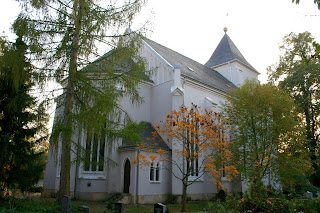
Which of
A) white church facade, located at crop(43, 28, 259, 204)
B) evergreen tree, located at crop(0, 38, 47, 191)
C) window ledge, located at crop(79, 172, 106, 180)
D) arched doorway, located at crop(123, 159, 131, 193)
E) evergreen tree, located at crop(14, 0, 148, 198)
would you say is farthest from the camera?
window ledge, located at crop(79, 172, 106, 180)

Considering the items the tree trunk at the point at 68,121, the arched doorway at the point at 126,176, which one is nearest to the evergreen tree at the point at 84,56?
the tree trunk at the point at 68,121

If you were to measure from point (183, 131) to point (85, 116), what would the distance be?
6430 millimetres

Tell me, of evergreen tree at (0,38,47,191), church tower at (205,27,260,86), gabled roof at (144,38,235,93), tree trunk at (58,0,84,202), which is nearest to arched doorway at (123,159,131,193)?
evergreen tree at (0,38,47,191)

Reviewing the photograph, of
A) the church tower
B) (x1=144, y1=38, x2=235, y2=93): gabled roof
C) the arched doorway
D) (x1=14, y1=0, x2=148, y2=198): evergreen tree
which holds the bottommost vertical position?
the arched doorway

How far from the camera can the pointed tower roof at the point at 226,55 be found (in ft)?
105

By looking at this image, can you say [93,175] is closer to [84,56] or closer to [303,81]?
[84,56]

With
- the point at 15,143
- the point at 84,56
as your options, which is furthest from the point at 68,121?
the point at 15,143

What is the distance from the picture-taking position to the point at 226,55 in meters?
32.8

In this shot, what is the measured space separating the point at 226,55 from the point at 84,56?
25104mm

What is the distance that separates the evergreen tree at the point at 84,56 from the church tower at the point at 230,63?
2181 cm

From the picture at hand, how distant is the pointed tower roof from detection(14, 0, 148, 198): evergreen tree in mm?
22632

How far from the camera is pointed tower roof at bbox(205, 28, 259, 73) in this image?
32.1 meters

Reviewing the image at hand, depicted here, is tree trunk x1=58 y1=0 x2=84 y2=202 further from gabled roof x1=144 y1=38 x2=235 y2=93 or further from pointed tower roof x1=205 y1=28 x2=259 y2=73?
pointed tower roof x1=205 y1=28 x2=259 y2=73

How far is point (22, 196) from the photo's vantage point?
489 inches
